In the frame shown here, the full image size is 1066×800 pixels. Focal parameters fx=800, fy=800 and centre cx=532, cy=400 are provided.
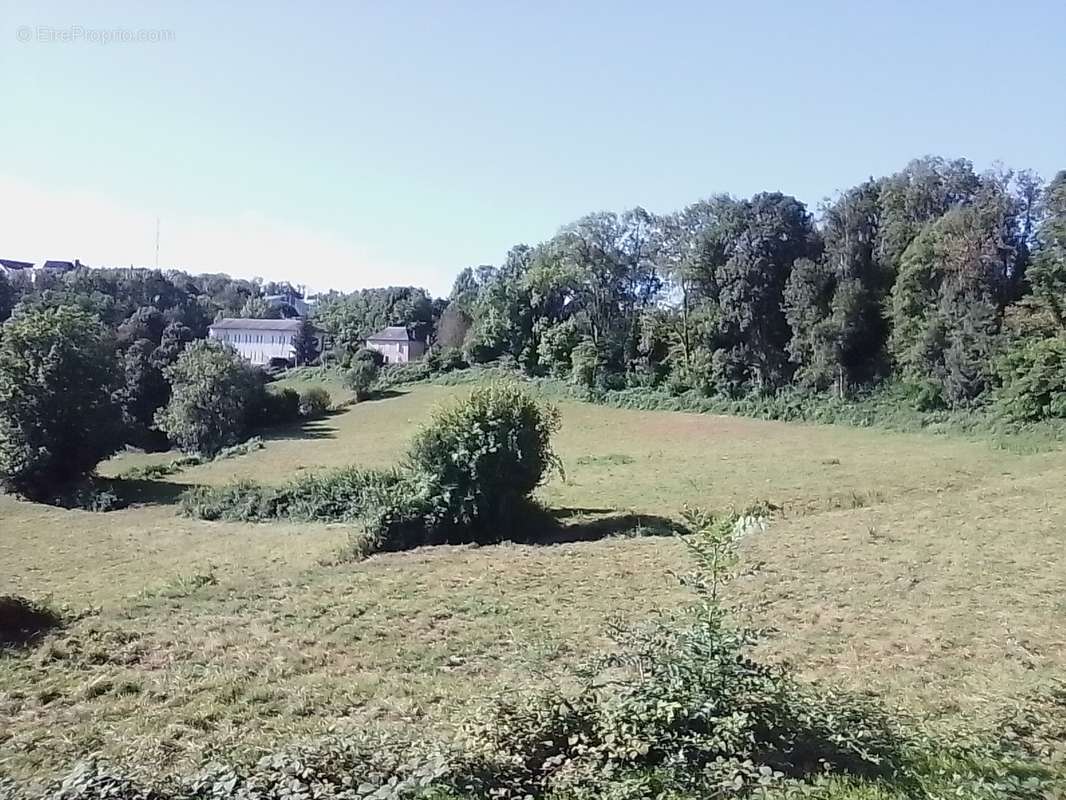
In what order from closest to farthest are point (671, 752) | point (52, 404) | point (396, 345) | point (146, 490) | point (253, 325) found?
point (671, 752) → point (146, 490) → point (52, 404) → point (396, 345) → point (253, 325)

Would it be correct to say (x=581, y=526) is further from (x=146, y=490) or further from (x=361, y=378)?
(x=361, y=378)

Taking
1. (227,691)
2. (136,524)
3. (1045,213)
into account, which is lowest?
(136,524)

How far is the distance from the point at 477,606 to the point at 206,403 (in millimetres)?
39767

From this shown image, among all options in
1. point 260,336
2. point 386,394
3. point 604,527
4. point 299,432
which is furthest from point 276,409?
point 260,336

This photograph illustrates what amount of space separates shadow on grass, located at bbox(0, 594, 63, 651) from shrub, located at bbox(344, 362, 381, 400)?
159 feet

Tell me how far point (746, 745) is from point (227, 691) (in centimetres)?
615

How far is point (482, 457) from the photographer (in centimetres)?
2112

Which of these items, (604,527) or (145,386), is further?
(145,386)

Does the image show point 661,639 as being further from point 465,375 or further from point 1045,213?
point 465,375

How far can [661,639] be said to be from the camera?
5.55 m

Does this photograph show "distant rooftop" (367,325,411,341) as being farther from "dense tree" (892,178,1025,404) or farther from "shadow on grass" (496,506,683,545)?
"shadow on grass" (496,506,683,545)

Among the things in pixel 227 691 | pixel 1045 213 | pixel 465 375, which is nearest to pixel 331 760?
pixel 227 691

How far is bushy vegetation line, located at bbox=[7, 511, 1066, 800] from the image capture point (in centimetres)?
406

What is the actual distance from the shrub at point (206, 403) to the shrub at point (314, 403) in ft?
18.2
